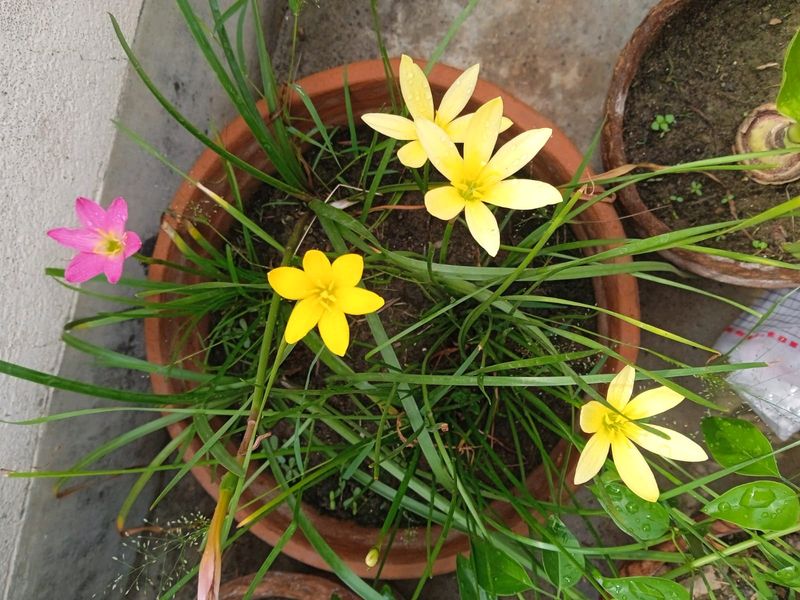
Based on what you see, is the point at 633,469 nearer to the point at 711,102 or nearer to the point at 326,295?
the point at 326,295

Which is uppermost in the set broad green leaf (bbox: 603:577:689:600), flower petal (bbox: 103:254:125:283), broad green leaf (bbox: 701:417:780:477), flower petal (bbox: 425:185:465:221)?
flower petal (bbox: 425:185:465:221)

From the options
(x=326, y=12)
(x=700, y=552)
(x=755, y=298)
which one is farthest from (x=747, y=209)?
(x=326, y=12)

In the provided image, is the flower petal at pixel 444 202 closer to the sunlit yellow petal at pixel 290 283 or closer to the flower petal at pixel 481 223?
the flower petal at pixel 481 223

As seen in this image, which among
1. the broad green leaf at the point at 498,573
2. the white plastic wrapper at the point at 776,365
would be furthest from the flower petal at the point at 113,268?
the white plastic wrapper at the point at 776,365

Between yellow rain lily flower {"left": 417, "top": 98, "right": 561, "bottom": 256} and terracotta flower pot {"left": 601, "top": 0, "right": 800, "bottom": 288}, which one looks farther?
terracotta flower pot {"left": 601, "top": 0, "right": 800, "bottom": 288}

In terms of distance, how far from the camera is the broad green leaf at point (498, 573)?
701mm

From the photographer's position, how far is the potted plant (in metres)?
0.66

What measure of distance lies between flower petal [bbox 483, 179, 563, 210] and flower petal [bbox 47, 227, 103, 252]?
18.7 inches

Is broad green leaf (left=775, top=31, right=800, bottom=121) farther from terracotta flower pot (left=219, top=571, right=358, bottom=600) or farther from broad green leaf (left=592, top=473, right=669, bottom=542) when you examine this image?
terracotta flower pot (left=219, top=571, right=358, bottom=600)

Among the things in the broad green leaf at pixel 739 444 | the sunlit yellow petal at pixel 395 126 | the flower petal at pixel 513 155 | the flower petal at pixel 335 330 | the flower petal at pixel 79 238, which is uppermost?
the sunlit yellow petal at pixel 395 126

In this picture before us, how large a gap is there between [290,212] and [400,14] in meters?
0.61

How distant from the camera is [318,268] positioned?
2.09ft

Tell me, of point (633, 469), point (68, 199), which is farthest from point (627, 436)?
point (68, 199)

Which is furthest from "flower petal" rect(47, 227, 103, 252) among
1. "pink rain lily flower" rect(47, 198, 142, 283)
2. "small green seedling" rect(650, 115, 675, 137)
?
"small green seedling" rect(650, 115, 675, 137)
